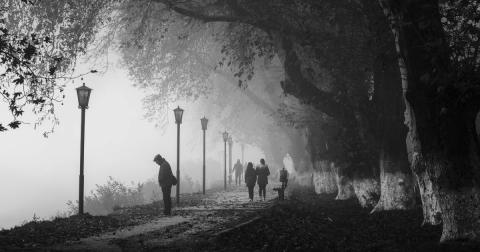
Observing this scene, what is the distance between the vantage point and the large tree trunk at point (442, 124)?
798cm

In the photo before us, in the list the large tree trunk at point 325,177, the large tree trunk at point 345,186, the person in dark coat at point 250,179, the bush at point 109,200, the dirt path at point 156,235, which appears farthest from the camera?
the bush at point 109,200

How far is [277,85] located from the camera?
32.4 meters

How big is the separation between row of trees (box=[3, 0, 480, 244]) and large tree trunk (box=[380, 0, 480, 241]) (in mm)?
17

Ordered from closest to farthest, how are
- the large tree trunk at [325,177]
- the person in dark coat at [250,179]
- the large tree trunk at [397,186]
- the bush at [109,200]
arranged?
the large tree trunk at [397,186] < the person in dark coat at [250,179] < the large tree trunk at [325,177] < the bush at [109,200]

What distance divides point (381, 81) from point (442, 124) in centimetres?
603

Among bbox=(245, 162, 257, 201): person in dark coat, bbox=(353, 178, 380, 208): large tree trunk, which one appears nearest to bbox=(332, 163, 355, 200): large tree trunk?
bbox=(353, 178, 380, 208): large tree trunk

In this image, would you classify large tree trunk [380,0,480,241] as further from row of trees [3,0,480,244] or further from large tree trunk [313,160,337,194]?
large tree trunk [313,160,337,194]

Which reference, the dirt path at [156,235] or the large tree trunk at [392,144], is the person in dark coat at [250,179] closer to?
the dirt path at [156,235]

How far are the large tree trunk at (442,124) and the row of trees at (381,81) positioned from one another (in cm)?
2

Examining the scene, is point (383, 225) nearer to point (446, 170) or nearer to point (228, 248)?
point (446, 170)

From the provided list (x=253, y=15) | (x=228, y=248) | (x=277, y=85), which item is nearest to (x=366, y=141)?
(x=253, y=15)

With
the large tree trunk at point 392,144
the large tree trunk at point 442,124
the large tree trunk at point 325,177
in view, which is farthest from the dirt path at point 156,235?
the large tree trunk at point 325,177

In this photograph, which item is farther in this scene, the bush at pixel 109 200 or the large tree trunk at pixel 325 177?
the bush at pixel 109 200

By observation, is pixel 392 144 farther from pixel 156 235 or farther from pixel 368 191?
pixel 156 235
